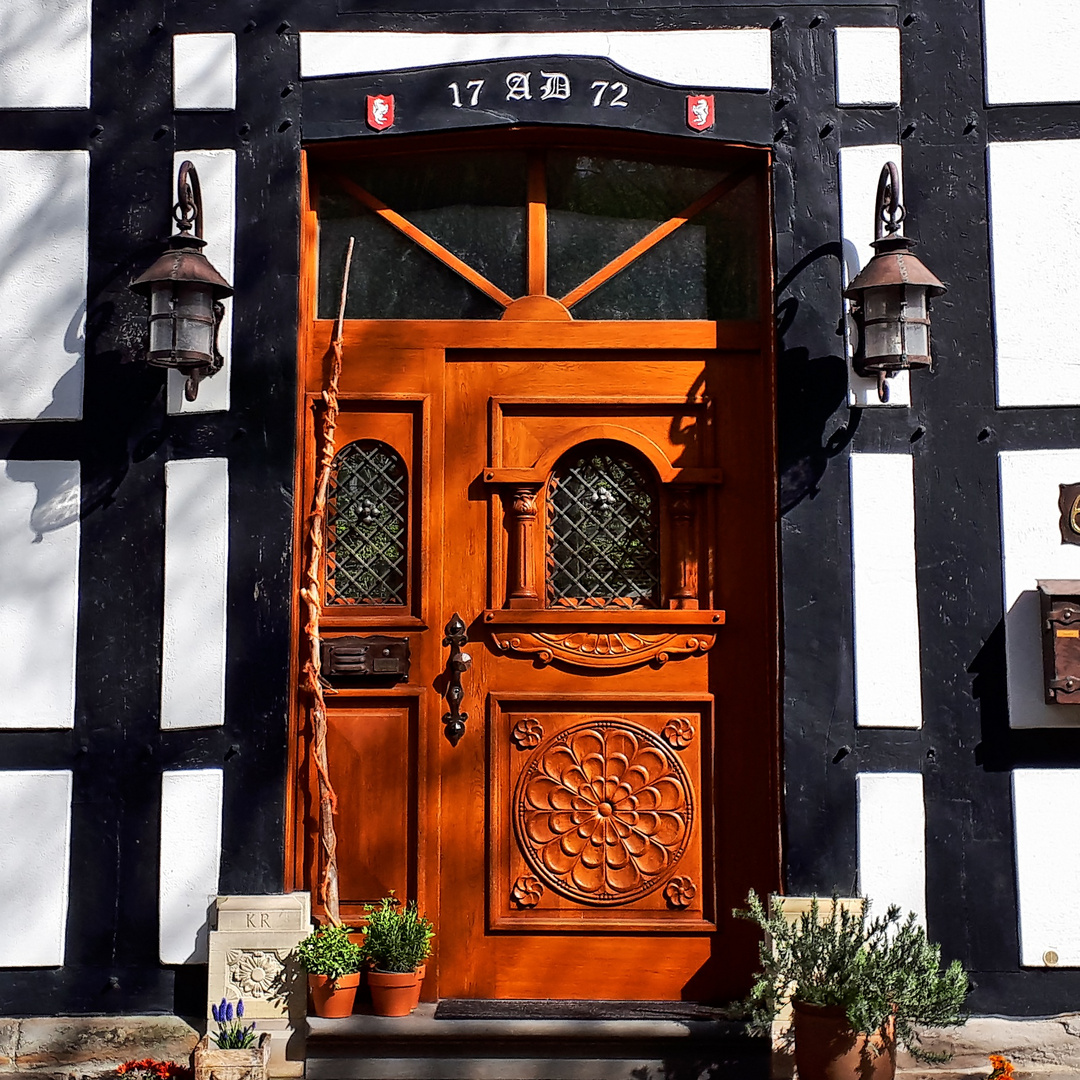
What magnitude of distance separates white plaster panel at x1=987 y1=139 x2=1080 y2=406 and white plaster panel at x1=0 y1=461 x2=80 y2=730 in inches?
138

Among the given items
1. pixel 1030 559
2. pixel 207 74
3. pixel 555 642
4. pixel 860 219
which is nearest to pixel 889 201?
pixel 860 219

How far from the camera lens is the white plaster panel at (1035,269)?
4.59m

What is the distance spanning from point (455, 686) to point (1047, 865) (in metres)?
2.21

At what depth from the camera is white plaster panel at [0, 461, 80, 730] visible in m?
4.57

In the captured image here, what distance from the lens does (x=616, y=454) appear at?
4816mm

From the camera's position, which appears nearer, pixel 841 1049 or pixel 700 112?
pixel 841 1049

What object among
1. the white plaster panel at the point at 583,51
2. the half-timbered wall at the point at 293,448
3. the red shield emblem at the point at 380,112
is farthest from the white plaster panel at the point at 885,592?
the red shield emblem at the point at 380,112

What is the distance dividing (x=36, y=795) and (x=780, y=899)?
2.69 metres

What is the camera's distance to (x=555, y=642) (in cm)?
470

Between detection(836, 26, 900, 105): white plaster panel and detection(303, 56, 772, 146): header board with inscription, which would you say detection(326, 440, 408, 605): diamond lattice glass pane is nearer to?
detection(303, 56, 772, 146): header board with inscription

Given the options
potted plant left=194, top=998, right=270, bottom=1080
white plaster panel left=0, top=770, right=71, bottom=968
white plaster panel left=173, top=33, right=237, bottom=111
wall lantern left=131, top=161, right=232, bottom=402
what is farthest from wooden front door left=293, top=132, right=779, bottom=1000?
white plaster panel left=173, top=33, right=237, bottom=111

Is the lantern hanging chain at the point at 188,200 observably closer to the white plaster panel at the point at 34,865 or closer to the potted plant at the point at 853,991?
the white plaster panel at the point at 34,865

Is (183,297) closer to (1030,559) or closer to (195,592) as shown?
(195,592)

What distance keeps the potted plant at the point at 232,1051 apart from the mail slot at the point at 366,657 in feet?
3.96
